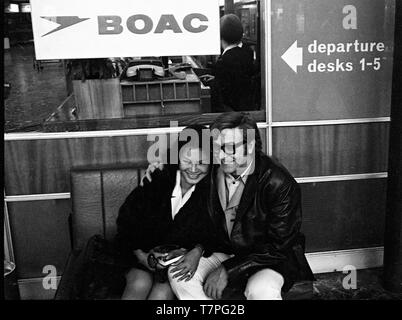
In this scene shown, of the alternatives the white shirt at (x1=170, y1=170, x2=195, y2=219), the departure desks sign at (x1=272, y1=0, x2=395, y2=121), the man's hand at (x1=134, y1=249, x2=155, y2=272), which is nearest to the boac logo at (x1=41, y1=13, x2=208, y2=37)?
the departure desks sign at (x1=272, y1=0, x2=395, y2=121)

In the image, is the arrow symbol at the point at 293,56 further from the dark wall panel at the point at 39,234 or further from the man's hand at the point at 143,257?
the dark wall panel at the point at 39,234

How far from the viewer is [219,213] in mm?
2207

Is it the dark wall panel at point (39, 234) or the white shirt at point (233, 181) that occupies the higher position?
the white shirt at point (233, 181)

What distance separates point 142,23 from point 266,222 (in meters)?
1.11

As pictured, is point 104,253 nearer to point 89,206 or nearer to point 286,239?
point 89,206

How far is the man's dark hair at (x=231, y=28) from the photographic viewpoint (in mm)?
2262

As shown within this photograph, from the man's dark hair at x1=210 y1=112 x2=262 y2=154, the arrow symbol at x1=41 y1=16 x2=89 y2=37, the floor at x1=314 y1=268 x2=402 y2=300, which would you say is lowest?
the floor at x1=314 y1=268 x2=402 y2=300

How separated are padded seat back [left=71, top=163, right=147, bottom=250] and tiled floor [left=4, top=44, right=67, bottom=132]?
357 mm

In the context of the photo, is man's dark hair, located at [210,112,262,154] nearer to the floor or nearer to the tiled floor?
the tiled floor

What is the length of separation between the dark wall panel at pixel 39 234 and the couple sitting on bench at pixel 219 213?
457 millimetres

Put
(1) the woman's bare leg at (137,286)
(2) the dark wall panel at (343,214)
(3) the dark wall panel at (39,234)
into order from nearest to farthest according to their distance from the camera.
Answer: (1) the woman's bare leg at (137,286) → (3) the dark wall panel at (39,234) → (2) the dark wall panel at (343,214)

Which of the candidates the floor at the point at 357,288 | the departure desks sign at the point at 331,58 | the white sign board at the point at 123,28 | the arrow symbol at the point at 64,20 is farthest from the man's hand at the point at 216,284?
the arrow symbol at the point at 64,20

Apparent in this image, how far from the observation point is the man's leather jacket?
2146 millimetres

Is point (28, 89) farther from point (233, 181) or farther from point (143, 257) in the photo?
point (233, 181)
